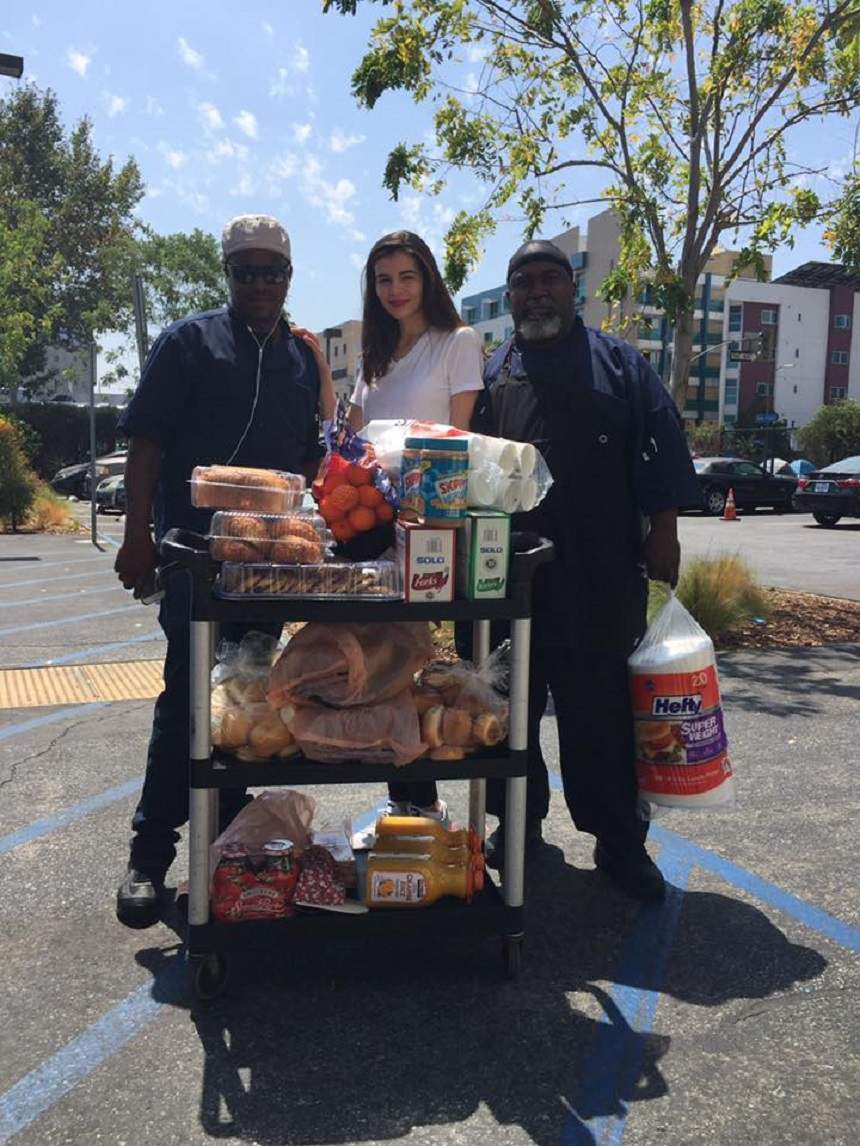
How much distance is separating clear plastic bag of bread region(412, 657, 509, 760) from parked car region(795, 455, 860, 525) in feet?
63.8

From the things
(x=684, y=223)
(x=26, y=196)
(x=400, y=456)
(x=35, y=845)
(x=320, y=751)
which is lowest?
(x=35, y=845)

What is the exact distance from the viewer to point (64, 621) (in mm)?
8250

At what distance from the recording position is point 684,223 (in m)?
8.73

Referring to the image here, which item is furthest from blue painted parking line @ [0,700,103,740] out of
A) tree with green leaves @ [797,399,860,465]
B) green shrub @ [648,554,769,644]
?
tree with green leaves @ [797,399,860,465]

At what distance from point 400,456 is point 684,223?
7243 mm

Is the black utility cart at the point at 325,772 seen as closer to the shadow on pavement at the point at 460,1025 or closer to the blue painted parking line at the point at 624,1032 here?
the shadow on pavement at the point at 460,1025

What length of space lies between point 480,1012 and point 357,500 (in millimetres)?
1376

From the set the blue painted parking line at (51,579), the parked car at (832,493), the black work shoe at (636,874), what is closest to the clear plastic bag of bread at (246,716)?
the black work shoe at (636,874)

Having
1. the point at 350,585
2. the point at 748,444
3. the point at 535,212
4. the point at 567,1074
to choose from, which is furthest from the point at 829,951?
the point at 748,444

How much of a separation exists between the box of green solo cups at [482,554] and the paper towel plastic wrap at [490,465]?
0.20ft

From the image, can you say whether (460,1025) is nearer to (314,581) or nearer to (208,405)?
(314,581)

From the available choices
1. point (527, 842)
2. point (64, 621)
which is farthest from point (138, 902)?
point (64, 621)

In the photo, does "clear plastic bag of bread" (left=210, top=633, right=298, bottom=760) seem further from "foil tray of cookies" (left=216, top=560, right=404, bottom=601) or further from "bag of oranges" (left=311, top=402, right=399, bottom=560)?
"bag of oranges" (left=311, top=402, right=399, bottom=560)

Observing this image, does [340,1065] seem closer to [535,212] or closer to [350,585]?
[350,585]
